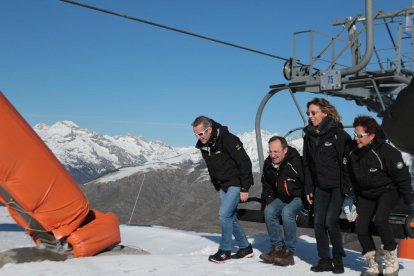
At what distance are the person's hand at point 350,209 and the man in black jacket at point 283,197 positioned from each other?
1.98 feet

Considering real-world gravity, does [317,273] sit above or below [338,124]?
below

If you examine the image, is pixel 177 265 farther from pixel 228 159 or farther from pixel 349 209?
pixel 349 209

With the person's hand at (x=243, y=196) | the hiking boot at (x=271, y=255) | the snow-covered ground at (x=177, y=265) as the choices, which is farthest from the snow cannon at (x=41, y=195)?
the hiking boot at (x=271, y=255)

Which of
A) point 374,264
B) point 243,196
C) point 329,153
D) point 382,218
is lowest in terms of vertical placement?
point 374,264

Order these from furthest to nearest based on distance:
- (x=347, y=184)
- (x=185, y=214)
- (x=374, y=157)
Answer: (x=185, y=214), (x=347, y=184), (x=374, y=157)

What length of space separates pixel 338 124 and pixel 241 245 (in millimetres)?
1934

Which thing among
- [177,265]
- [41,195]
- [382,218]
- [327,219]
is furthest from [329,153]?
[41,195]

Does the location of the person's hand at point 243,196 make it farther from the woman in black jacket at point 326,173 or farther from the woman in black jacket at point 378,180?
the woman in black jacket at point 378,180

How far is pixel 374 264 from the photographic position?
15.8ft

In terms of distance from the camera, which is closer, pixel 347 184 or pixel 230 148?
pixel 347 184

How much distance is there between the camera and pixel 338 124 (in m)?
5.11

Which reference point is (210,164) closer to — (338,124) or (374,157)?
(338,124)

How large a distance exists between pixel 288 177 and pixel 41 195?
2.72 meters

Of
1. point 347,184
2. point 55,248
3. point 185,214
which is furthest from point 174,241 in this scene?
point 185,214
